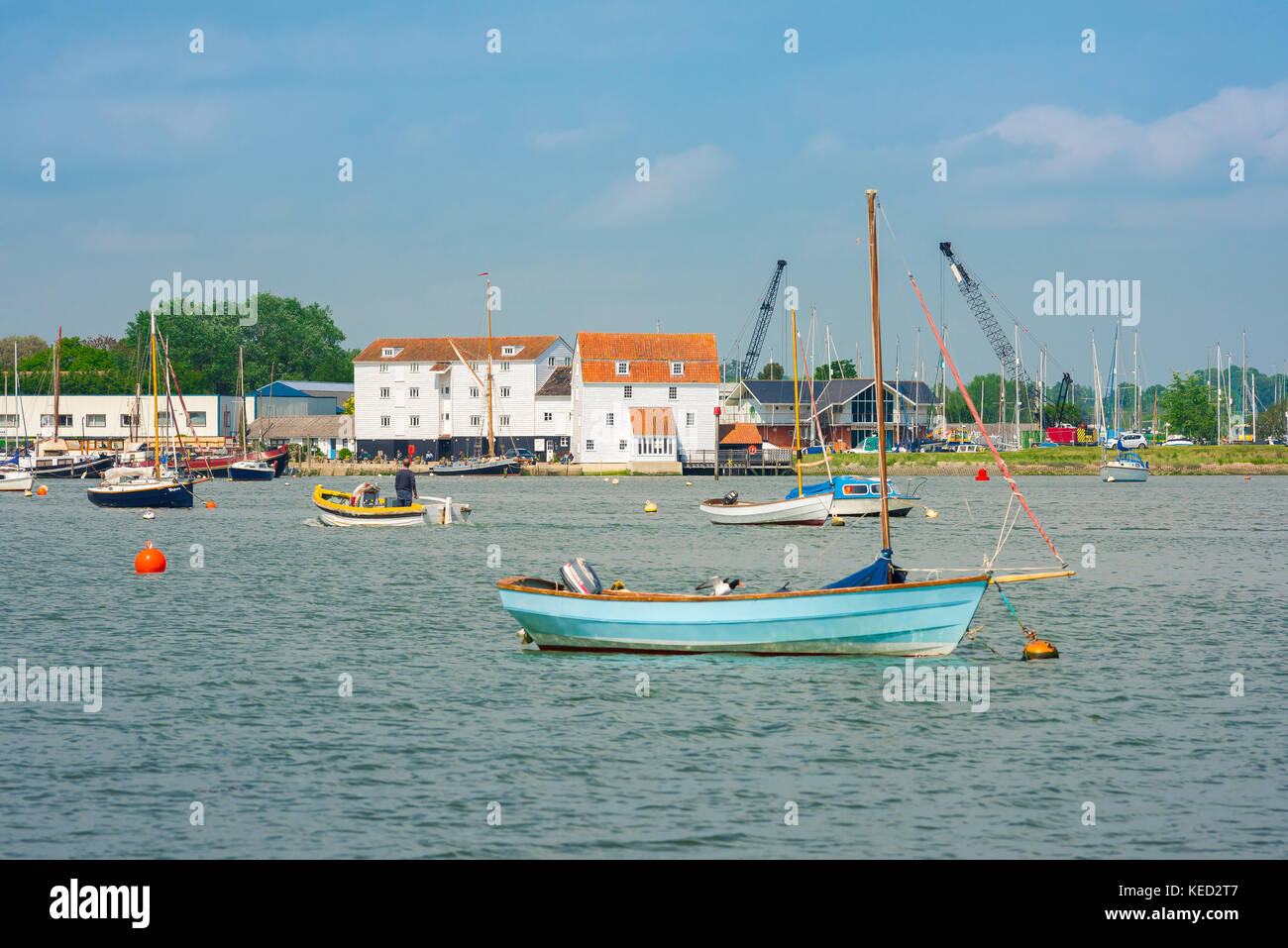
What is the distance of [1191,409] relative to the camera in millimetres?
172000

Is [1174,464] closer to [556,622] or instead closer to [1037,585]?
[1037,585]

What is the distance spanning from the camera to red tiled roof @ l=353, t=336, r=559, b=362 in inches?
5615

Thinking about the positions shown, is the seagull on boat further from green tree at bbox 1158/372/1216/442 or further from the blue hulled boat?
green tree at bbox 1158/372/1216/442

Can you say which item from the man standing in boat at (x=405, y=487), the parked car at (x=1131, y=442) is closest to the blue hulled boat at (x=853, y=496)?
the man standing in boat at (x=405, y=487)

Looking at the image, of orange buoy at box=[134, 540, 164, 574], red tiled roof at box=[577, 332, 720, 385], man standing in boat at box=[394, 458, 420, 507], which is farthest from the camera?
red tiled roof at box=[577, 332, 720, 385]

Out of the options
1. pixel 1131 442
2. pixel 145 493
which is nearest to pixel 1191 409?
pixel 1131 442

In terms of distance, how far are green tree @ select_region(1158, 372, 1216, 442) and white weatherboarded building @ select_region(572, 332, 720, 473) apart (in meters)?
77.1

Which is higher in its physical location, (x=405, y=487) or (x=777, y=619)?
(x=405, y=487)

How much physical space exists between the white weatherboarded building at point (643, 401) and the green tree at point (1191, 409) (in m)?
77.1

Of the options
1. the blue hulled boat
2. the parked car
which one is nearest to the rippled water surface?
the blue hulled boat

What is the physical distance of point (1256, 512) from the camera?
73.8 m

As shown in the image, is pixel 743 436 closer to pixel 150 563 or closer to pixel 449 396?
pixel 449 396

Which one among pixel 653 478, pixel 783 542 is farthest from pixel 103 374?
pixel 783 542

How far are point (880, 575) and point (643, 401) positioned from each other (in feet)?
359
